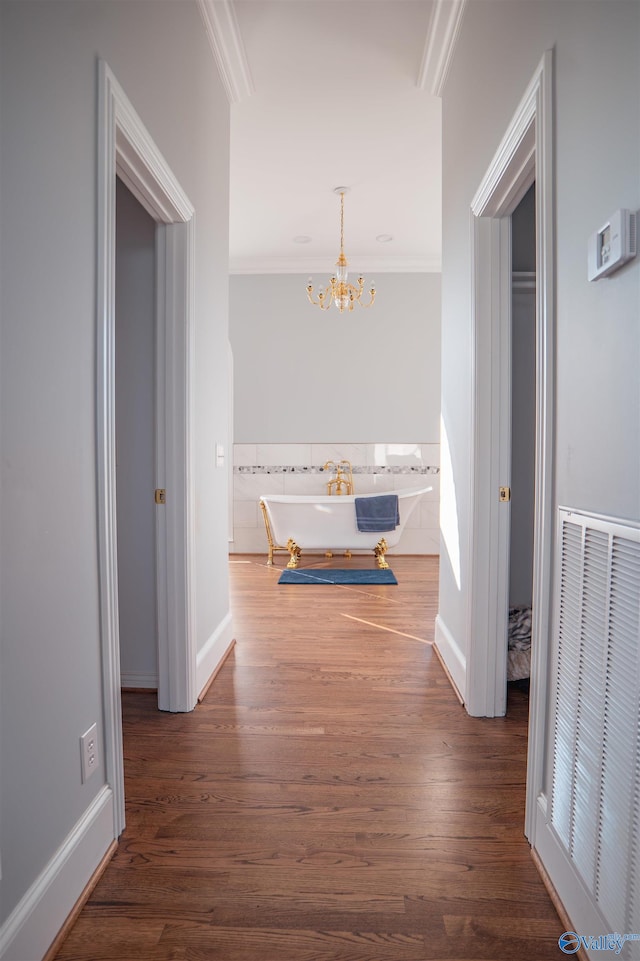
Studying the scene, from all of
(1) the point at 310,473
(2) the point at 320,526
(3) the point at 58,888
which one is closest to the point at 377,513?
(2) the point at 320,526

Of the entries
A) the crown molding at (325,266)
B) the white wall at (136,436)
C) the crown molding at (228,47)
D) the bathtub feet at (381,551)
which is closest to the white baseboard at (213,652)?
the white wall at (136,436)

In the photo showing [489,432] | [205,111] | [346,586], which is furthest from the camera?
[346,586]

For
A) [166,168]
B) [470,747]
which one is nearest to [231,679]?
[470,747]

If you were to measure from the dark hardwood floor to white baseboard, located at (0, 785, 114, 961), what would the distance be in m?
0.06

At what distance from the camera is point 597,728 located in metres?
1.18

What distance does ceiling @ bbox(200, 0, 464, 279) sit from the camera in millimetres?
2711

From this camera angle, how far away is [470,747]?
2.12 m

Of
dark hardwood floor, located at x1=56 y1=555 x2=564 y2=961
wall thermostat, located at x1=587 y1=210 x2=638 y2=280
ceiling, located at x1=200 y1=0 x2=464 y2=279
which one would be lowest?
dark hardwood floor, located at x1=56 y1=555 x2=564 y2=961

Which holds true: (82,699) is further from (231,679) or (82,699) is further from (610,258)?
(610,258)

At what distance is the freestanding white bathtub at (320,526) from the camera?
17.5 feet

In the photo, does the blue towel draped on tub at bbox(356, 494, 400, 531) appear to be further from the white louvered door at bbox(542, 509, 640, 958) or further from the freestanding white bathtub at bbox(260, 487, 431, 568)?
the white louvered door at bbox(542, 509, 640, 958)

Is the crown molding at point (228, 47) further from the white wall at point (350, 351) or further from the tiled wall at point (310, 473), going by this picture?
the tiled wall at point (310, 473)

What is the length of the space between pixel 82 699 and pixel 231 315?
210 inches

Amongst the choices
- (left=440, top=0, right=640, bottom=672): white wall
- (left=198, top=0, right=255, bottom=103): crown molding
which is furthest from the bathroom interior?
(left=440, top=0, right=640, bottom=672): white wall
